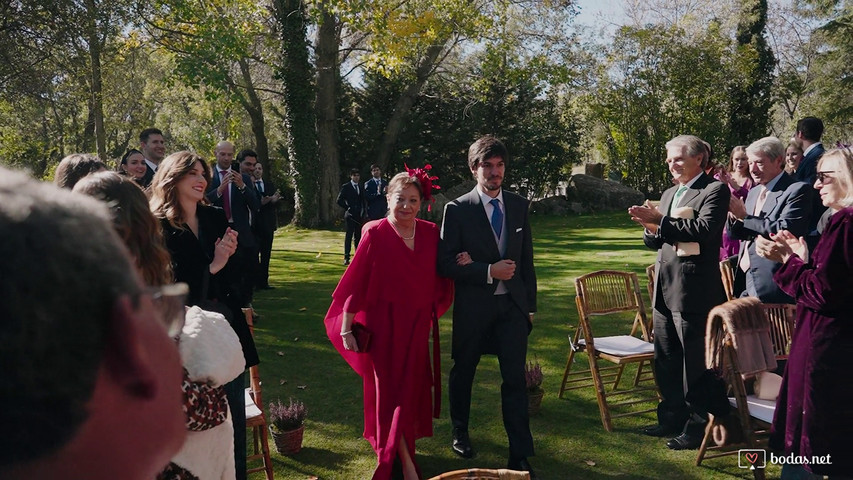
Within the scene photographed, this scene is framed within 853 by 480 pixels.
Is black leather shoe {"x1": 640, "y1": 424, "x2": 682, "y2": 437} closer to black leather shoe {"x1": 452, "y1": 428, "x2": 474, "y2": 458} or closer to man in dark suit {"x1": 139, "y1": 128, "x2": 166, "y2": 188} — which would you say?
black leather shoe {"x1": 452, "y1": 428, "x2": 474, "y2": 458}

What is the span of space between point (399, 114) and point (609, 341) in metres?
21.3

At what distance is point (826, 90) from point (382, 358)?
3680 cm

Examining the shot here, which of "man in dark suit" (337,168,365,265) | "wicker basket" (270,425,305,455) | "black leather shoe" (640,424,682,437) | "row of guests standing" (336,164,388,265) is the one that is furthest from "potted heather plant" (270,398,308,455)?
"man in dark suit" (337,168,365,265)

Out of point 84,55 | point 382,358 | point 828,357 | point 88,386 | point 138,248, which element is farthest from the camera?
point 84,55

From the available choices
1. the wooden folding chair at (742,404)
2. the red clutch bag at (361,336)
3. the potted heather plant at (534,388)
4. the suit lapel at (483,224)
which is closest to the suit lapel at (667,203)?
the wooden folding chair at (742,404)

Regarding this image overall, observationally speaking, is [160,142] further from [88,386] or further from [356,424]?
[88,386]

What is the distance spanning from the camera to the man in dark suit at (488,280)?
16.6ft

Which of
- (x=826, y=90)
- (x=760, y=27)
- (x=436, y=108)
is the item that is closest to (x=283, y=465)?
(x=436, y=108)

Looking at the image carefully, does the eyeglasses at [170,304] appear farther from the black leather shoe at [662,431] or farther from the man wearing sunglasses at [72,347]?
the black leather shoe at [662,431]

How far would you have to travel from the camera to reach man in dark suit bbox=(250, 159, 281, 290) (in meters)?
11.3

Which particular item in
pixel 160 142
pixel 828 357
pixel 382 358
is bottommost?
pixel 382 358

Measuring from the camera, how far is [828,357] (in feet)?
12.0

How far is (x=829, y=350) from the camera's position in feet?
12.0

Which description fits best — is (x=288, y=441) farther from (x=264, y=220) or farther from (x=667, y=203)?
(x=264, y=220)
